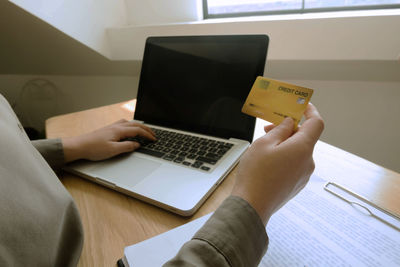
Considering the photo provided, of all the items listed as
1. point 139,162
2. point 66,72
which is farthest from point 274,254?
point 66,72

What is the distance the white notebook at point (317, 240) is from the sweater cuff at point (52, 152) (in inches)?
12.2

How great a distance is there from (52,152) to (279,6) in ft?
4.08

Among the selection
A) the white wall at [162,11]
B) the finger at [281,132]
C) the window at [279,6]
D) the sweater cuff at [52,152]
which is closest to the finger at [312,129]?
the finger at [281,132]

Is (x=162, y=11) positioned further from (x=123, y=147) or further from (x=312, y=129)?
(x=312, y=129)

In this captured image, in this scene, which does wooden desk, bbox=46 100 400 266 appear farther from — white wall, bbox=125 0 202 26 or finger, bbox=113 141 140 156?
white wall, bbox=125 0 202 26

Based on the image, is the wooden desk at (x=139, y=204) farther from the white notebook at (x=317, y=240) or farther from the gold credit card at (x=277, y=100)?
the gold credit card at (x=277, y=100)

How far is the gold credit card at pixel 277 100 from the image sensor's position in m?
0.39

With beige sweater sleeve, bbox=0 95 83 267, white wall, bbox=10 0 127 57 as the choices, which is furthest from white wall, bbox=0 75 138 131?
beige sweater sleeve, bbox=0 95 83 267

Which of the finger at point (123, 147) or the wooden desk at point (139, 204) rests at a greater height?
the finger at point (123, 147)

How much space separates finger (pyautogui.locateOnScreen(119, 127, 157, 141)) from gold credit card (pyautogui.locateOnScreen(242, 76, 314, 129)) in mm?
275

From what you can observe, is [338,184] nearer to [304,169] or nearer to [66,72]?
[304,169]

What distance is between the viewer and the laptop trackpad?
478 millimetres

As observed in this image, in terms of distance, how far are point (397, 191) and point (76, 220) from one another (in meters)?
0.54

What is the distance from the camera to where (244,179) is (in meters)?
0.32
